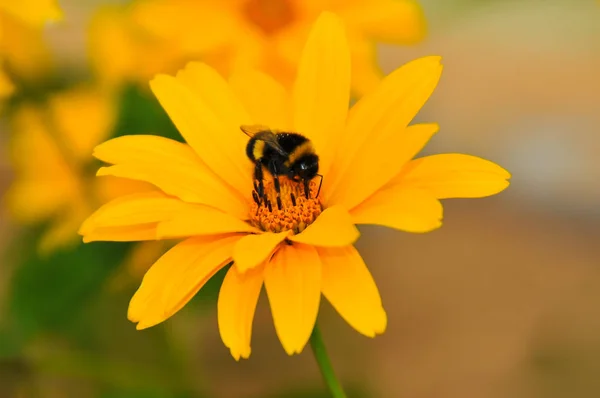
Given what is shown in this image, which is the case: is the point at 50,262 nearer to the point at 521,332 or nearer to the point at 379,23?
the point at 379,23

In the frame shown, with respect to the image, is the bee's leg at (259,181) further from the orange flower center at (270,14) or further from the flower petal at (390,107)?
the orange flower center at (270,14)

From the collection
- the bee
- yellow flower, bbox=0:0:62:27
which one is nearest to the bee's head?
the bee

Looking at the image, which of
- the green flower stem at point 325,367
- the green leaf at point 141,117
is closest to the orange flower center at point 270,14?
the green leaf at point 141,117

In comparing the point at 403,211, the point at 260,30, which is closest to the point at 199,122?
the point at 403,211

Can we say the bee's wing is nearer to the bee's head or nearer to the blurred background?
the bee's head

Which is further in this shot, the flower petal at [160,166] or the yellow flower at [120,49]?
the yellow flower at [120,49]
